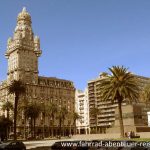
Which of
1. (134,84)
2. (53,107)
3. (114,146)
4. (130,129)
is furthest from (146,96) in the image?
(53,107)

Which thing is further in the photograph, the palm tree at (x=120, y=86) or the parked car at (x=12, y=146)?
the palm tree at (x=120, y=86)

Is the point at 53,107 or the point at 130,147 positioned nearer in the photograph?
the point at 130,147

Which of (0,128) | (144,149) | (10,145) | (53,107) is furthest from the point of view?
(53,107)

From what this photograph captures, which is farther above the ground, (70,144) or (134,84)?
(134,84)

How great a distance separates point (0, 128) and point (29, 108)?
13771mm

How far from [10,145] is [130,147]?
23178 millimetres

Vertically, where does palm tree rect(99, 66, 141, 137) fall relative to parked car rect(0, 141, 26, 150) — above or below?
above

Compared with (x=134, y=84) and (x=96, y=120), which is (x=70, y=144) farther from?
(x=96, y=120)

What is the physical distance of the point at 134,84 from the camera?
241 ft

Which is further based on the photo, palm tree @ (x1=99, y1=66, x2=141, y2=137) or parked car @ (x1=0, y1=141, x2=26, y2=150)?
palm tree @ (x1=99, y1=66, x2=141, y2=137)

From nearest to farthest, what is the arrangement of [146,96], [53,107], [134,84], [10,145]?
[10,145]
[134,84]
[146,96]
[53,107]

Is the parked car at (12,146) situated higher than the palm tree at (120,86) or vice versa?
the palm tree at (120,86)

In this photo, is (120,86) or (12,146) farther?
(120,86)

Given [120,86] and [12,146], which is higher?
[120,86]
